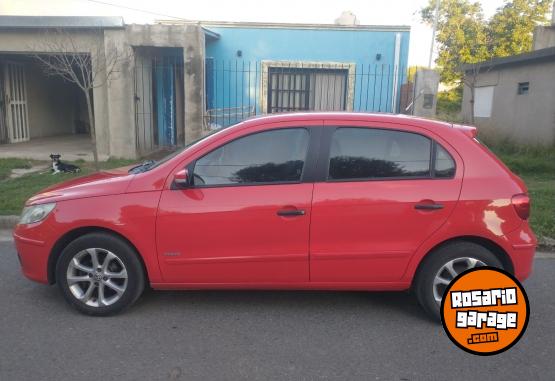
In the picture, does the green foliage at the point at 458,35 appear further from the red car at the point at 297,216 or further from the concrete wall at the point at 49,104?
the red car at the point at 297,216

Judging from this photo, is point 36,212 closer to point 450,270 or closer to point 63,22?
point 450,270

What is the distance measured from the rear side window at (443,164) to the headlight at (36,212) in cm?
301

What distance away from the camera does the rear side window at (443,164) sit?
363 cm

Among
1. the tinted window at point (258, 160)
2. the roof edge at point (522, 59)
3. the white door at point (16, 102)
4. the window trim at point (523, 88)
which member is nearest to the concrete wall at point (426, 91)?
the roof edge at point (522, 59)

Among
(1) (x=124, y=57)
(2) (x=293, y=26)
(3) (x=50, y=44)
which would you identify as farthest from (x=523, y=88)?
(3) (x=50, y=44)

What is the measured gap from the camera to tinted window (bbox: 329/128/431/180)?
12.0ft

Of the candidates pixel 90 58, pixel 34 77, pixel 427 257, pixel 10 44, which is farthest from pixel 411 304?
pixel 34 77

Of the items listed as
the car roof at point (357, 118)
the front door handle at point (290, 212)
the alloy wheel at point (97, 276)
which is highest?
the car roof at point (357, 118)

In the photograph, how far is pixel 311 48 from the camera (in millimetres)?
14688

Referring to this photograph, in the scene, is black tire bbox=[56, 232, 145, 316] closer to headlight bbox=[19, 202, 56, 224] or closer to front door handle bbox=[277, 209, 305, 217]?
headlight bbox=[19, 202, 56, 224]

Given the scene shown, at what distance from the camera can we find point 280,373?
3.02 meters

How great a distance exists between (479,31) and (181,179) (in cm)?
3011

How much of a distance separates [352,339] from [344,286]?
0.43m

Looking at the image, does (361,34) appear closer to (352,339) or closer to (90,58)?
(90,58)
